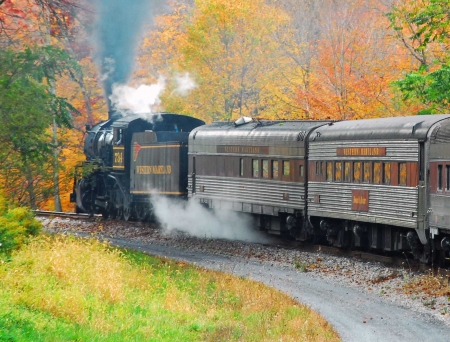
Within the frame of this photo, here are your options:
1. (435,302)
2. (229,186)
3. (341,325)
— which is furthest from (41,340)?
(229,186)

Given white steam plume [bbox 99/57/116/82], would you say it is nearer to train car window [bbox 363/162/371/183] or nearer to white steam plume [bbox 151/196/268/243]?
white steam plume [bbox 151/196/268/243]

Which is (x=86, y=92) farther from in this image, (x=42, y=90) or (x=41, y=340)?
(x=41, y=340)

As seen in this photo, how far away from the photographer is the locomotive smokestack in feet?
111

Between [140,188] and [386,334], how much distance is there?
19.8 meters

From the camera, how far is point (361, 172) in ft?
68.6

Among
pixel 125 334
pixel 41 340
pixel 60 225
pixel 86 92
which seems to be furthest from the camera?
pixel 86 92

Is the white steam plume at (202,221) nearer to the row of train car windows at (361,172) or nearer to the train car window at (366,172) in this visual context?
the row of train car windows at (361,172)

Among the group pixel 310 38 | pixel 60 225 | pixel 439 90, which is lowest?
pixel 60 225

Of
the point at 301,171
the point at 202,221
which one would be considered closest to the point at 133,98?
the point at 202,221

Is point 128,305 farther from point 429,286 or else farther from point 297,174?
point 297,174

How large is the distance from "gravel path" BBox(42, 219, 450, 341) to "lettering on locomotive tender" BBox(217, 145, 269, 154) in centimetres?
295

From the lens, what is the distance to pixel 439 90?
21.6 metres

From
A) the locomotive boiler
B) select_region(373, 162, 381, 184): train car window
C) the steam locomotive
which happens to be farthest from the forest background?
select_region(373, 162, 381, 184): train car window

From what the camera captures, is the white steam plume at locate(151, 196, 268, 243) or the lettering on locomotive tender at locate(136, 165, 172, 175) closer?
the white steam plume at locate(151, 196, 268, 243)
